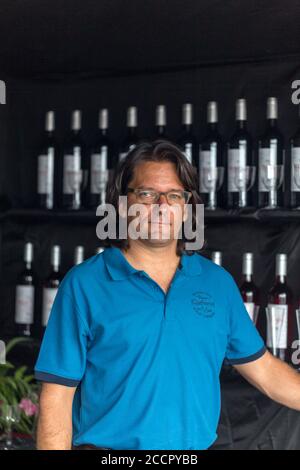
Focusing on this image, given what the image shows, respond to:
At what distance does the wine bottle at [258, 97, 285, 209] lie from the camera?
2025 mm

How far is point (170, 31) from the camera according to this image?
1975mm

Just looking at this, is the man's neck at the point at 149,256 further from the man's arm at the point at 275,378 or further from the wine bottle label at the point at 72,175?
the wine bottle label at the point at 72,175

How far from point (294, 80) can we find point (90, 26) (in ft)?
1.89

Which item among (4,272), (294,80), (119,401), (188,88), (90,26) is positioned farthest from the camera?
(4,272)

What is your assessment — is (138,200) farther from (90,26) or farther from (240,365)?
(90,26)

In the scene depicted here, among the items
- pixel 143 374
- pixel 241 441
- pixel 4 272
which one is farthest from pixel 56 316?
pixel 4 272

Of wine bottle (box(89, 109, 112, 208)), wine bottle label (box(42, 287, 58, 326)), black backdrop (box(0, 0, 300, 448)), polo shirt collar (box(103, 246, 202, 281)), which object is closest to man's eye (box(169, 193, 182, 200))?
polo shirt collar (box(103, 246, 202, 281))

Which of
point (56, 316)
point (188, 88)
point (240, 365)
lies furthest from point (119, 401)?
point (188, 88)

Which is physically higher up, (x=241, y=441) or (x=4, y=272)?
(x=4, y=272)

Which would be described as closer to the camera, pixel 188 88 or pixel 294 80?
pixel 294 80

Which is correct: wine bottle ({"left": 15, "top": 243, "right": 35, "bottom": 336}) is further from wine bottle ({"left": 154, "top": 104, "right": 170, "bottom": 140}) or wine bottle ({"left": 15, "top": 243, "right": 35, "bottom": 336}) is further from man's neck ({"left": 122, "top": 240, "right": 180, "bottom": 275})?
man's neck ({"left": 122, "top": 240, "right": 180, "bottom": 275})

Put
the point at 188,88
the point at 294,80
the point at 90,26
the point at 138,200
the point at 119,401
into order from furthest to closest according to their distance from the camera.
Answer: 1. the point at 188,88
2. the point at 294,80
3. the point at 90,26
4. the point at 138,200
5. the point at 119,401

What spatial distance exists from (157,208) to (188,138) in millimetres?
872

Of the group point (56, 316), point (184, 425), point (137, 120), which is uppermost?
point (137, 120)
